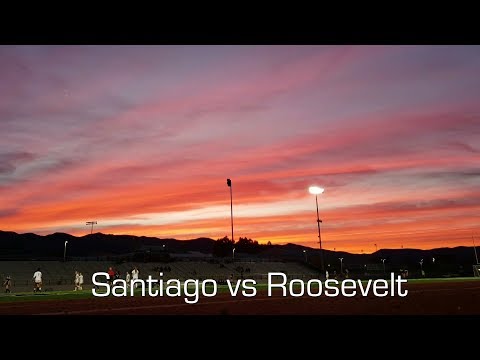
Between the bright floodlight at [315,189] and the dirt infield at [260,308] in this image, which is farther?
the bright floodlight at [315,189]

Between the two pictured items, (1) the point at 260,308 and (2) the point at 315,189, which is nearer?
(1) the point at 260,308

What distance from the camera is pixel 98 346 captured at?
4383 mm

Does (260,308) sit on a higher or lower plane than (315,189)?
lower

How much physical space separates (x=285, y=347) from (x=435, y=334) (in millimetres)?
1632

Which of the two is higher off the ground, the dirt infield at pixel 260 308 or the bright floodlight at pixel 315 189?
the bright floodlight at pixel 315 189

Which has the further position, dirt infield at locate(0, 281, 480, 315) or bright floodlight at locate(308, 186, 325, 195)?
bright floodlight at locate(308, 186, 325, 195)

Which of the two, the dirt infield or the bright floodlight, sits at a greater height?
the bright floodlight
